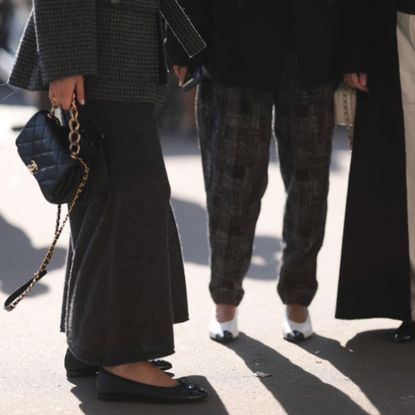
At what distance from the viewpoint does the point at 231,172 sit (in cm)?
450

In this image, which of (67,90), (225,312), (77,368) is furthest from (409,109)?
(77,368)

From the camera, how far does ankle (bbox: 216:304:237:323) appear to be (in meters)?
4.61

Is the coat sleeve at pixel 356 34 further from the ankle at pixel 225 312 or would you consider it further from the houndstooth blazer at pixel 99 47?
the ankle at pixel 225 312

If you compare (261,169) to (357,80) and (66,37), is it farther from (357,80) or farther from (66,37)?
(66,37)

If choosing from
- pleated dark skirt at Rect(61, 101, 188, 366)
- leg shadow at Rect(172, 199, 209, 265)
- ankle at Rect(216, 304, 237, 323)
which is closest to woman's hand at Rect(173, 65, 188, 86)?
pleated dark skirt at Rect(61, 101, 188, 366)

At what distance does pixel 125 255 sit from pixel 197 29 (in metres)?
1.13

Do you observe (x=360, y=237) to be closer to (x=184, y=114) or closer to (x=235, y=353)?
(x=235, y=353)

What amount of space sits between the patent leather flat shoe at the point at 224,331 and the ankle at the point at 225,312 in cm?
1

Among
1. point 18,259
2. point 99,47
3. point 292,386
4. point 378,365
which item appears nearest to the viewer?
point 99,47

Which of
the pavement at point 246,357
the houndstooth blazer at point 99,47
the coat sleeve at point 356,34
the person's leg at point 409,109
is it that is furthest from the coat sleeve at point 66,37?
the person's leg at point 409,109

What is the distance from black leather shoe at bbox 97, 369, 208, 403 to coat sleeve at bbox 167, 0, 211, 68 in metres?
1.28

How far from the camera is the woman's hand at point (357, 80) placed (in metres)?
4.41

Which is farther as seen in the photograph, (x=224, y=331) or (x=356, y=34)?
(x=224, y=331)

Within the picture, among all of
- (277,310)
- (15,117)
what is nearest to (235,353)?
(277,310)
